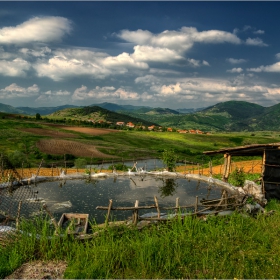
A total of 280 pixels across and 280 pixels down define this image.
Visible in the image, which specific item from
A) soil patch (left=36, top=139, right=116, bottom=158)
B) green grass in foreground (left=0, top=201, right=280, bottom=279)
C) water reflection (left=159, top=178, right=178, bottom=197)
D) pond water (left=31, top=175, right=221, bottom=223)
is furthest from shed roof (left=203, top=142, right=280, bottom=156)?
soil patch (left=36, top=139, right=116, bottom=158)

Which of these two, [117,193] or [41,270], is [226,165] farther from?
[41,270]

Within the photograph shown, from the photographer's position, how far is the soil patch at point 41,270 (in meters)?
10.5

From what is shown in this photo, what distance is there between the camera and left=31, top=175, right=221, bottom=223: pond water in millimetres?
21641

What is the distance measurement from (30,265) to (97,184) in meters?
18.3

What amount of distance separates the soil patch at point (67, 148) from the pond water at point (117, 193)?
36.1m

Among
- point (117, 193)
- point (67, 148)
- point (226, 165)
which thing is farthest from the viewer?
point (67, 148)

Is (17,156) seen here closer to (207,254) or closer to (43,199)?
(43,199)

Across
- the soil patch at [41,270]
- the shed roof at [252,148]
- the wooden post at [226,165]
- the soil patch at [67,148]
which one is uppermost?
the shed roof at [252,148]

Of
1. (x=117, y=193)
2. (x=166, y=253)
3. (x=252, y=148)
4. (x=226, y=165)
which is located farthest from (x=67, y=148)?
(x=166, y=253)

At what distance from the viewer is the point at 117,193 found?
26.0m

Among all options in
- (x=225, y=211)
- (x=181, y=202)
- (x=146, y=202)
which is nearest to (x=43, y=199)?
(x=146, y=202)

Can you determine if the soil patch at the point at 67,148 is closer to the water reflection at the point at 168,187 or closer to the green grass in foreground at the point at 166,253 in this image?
the water reflection at the point at 168,187

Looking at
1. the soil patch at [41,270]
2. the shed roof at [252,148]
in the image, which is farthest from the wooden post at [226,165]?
the soil patch at [41,270]

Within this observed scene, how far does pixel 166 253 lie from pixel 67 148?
62.0 metres
